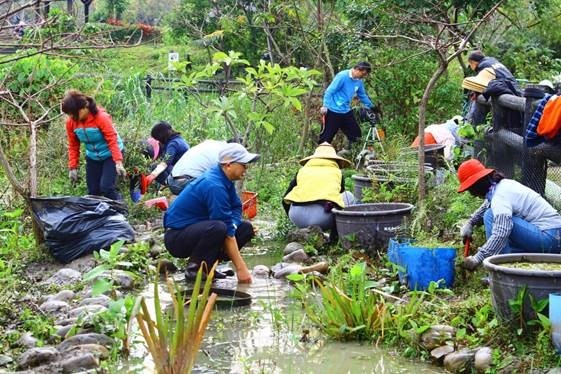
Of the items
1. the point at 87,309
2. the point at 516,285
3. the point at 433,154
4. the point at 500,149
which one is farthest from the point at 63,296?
the point at 433,154

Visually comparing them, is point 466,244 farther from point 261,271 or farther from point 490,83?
point 490,83

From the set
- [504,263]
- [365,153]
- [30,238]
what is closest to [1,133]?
[30,238]

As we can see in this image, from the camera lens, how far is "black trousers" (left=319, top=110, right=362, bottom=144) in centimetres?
1289

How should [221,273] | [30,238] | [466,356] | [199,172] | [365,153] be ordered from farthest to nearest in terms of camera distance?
1. [365,153]
2. [199,172]
3. [30,238]
4. [221,273]
5. [466,356]

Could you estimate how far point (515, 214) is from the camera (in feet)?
20.5

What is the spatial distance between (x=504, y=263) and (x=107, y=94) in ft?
27.3

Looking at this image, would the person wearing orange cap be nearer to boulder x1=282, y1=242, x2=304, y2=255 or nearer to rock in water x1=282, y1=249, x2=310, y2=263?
rock in water x1=282, y1=249, x2=310, y2=263

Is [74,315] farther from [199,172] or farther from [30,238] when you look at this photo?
[199,172]

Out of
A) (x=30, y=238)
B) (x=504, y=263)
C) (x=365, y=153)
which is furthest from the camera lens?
(x=365, y=153)

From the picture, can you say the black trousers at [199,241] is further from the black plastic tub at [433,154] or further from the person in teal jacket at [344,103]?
the person in teal jacket at [344,103]

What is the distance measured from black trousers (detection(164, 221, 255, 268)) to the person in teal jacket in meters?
5.35

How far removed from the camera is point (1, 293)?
6492mm

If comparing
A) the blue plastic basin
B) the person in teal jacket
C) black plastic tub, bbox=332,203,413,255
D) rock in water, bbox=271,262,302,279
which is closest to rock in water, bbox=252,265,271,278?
rock in water, bbox=271,262,302,279

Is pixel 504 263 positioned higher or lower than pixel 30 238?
higher
